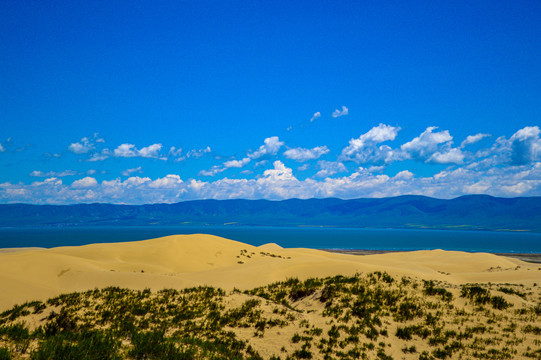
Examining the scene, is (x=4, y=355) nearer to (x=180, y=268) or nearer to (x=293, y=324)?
(x=293, y=324)

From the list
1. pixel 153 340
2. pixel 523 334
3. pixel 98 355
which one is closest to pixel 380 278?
pixel 523 334

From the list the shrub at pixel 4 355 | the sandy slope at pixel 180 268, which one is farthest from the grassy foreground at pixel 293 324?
the sandy slope at pixel 180 268

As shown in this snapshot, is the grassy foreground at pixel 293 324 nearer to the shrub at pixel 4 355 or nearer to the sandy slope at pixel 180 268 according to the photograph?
the shrub at pixel 4 355

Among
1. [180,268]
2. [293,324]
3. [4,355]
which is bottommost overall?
[180,268]

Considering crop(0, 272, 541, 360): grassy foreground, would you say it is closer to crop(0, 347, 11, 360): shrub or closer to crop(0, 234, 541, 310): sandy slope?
crop(0, 347, 11, 360): shrub

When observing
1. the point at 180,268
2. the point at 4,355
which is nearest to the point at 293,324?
the point at 4,355
